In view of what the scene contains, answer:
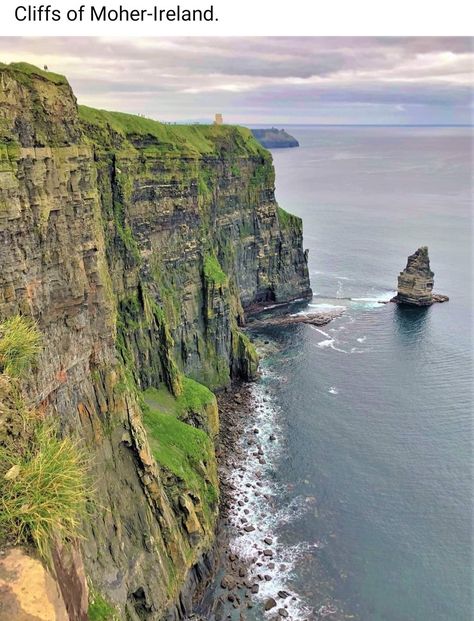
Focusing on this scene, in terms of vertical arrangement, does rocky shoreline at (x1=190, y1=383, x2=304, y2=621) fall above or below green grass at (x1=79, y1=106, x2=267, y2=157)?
below

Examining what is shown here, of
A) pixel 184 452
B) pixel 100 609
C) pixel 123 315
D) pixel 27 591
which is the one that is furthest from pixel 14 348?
pixel 123 315

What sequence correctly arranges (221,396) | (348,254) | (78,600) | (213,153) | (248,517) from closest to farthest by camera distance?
(78,600) < (248,517) < (221,396) < (213,153) < (348,254)

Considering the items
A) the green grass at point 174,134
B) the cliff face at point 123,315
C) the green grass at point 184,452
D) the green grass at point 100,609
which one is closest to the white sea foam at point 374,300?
the green grass at point 174,134

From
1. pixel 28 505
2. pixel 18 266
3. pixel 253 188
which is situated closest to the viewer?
pixel 28 505

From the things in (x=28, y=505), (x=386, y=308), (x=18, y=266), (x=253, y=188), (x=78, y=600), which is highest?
(x=253, y=188)

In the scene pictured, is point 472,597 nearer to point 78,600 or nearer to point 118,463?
point 118,463

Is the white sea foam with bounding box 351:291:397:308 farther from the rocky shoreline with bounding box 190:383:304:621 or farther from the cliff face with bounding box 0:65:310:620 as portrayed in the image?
the rocky shoreline with bounding box 190:383:304:621

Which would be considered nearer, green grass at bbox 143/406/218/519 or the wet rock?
the wet rock

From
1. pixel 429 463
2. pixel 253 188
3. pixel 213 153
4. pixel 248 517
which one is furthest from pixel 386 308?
pixel 248 517

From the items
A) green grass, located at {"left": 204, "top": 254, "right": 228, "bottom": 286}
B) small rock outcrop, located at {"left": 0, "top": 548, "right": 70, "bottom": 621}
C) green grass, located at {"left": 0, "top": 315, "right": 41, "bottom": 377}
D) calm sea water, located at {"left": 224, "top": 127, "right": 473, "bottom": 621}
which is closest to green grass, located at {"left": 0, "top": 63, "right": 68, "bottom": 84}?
green grass, located at {"left": 0, "top": 315, "right": 41, "bottom": 377}
